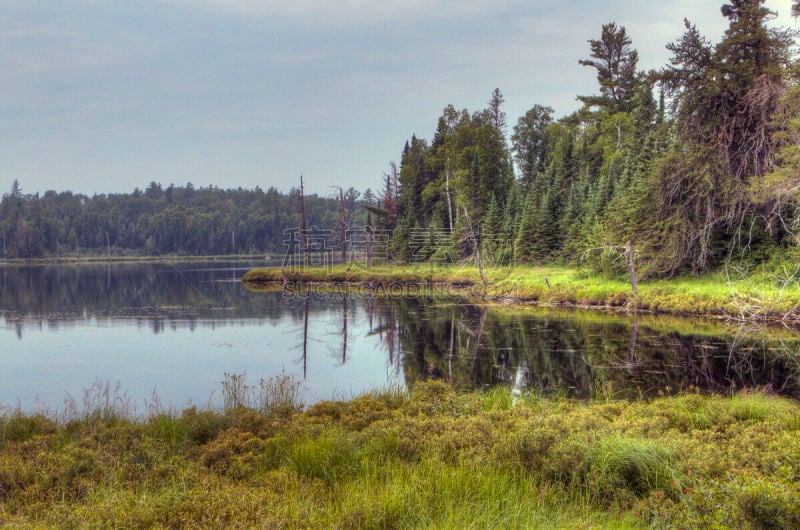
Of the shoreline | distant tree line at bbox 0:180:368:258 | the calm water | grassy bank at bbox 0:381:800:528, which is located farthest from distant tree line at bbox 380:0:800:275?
distant tree line at bbox 0:180:368:258

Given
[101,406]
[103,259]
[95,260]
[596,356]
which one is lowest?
[596,356]

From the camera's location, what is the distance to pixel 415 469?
5793 mm

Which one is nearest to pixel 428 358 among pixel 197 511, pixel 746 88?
pixel 197 511

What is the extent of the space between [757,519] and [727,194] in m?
26.1

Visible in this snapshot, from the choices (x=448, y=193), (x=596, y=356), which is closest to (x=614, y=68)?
(x=448, y=193)

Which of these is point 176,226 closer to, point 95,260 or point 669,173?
point 95,260

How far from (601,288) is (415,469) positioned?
25839 mm

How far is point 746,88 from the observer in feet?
84.0

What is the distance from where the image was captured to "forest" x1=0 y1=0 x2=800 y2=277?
82.6ft

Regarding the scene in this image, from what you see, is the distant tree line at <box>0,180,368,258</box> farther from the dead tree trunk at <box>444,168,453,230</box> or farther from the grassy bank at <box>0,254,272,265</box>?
the dead tree trunk at <box>444,168,453,230</box>

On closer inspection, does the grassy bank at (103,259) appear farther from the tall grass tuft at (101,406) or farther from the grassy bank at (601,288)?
the tall grass tuft at (101,406)

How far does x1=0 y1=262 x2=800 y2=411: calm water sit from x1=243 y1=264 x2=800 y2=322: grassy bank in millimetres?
2764

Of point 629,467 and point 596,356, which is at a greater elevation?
point 629,467

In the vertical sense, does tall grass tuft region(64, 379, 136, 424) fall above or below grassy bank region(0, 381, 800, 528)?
below
